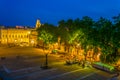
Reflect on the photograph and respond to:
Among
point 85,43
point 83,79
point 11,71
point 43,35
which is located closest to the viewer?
point 83,79

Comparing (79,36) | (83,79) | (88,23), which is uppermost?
(88,23)

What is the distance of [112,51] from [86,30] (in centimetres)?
972

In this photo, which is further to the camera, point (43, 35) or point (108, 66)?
point (43, 35)

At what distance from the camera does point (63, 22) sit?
6788 cm

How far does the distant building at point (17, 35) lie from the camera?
373 ft

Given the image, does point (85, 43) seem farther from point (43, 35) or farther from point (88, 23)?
point (43, 35)

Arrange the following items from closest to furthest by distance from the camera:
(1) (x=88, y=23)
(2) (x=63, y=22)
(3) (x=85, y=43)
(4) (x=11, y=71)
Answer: (4) (x=11, y=71), (3) (x=85, y=43), (1) (x=88, y=23), (2) (x=63, y=22)

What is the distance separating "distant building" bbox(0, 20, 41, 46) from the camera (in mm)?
113750

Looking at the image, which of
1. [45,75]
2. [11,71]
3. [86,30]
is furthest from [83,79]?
[86,30]

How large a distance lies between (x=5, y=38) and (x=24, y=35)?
11.0m

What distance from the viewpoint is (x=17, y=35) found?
11781cm

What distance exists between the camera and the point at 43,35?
7244 centimetres

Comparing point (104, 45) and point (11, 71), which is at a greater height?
point (104, 45)

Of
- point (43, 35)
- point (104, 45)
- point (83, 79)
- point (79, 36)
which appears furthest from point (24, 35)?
point (83, 79)
